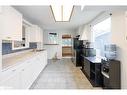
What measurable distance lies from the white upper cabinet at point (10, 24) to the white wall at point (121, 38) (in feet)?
8.19

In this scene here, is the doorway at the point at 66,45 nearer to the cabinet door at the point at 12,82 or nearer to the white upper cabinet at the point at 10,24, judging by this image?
the white upper cabinet at the point at 10,24

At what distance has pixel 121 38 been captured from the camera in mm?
3551

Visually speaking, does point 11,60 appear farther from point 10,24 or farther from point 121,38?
point 121,38

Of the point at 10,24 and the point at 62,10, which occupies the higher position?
the point at 62,10

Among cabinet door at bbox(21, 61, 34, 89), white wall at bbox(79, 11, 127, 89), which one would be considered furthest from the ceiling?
cabinet door at bbox(21, 61, 34, 89)

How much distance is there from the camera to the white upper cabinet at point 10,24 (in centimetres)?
302

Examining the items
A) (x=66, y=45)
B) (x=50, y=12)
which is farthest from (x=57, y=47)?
(x=50, y=12)

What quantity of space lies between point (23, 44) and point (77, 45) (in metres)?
3.41

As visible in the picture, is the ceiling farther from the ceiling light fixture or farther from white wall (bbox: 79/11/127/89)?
white wall (bbox: 79/11/127/89)

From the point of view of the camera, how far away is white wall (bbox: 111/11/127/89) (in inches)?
132

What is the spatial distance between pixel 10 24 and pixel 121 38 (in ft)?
8.39
